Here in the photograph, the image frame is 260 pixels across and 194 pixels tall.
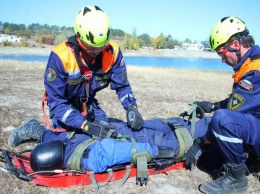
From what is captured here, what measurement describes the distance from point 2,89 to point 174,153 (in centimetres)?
632

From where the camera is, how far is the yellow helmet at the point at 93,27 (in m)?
3.52

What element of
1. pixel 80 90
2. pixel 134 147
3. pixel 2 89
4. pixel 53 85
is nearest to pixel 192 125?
pixel 134 147

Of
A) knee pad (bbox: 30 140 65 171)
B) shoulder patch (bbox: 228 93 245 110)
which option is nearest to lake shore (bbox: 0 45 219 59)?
knee pad (bbox: 30 140 65 171)

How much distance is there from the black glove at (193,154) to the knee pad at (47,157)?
1.60 meters

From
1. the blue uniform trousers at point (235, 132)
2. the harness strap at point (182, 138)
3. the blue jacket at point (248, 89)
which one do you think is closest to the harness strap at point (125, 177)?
the harness strap at point (182, 138)

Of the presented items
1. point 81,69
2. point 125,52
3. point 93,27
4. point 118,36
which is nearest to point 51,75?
point 81,69

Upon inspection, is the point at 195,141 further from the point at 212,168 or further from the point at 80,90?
the point at 80,90

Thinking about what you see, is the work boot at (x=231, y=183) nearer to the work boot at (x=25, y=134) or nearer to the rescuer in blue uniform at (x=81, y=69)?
the rescuer in blue uniform at (x=81, y=69)

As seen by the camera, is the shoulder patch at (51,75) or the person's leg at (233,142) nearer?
the person's leg at (233,142)

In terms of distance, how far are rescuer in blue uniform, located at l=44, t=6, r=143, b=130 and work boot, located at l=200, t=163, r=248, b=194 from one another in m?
1.16

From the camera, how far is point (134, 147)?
11.4 feet

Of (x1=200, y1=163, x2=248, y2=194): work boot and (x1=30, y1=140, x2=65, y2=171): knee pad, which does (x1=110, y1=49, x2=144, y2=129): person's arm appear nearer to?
(x1=30, y1=140, x2=65, y2=171): knee pad

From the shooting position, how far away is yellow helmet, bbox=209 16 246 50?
143 inches

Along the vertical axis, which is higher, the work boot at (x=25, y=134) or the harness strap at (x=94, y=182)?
the work boot at (x=25, y=134)
